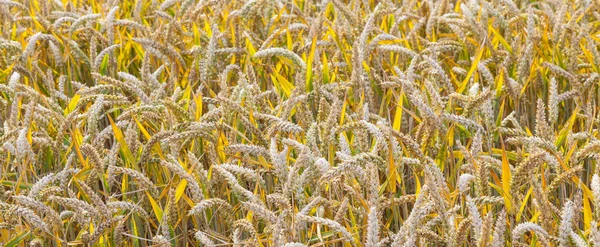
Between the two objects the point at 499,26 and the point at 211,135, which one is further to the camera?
the point at 499,26

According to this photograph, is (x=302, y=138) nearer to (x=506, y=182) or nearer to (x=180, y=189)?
(x=180, y=189)

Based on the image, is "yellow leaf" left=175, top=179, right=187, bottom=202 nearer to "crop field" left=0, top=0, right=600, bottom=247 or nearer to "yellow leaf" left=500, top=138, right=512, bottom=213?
"crop field" left=0, top=0, right=600, bottom=247

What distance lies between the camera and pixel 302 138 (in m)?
2.02

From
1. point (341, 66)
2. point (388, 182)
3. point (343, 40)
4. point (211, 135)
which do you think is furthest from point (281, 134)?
point (343, 40)

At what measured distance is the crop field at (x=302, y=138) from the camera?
1541 millimetres

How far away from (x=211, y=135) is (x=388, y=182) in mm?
420

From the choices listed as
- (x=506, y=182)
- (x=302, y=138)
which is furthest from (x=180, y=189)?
(x=506, y=182)

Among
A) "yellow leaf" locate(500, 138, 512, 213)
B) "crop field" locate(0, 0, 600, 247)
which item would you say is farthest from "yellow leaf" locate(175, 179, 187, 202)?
"yellow leaf" locate(500, 138, 512, 213)

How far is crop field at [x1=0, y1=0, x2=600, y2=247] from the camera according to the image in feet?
5.06

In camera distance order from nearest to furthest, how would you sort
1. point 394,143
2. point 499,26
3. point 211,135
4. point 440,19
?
1. point 394,143
2. point 211,135
3. point 440,19
4. point 499,26

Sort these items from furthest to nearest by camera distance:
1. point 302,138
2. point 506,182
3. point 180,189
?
1. point 302,138
2. point 180,189
3. point 506,182

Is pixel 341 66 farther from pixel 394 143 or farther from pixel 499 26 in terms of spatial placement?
pixel 394 143

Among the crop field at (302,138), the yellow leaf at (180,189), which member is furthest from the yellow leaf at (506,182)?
the yellow leaf at (180,189)

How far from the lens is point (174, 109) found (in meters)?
1.87
